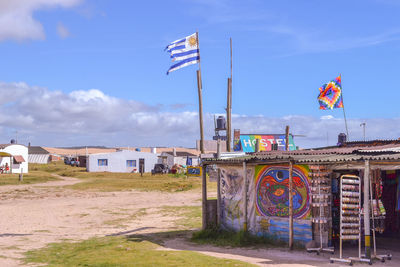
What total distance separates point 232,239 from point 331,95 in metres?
8.28

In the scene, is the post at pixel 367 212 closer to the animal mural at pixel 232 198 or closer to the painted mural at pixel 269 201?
the painted mural at pixel 269 201

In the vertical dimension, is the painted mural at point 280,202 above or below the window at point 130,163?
below

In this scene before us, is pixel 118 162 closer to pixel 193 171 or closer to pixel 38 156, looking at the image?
pixel 193 171

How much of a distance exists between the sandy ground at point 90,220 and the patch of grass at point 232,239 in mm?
529

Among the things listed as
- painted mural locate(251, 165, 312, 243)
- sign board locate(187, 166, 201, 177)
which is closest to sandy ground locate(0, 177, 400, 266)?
painted mural locate(251, 165, 312, 243)

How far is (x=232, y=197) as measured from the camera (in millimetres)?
16547

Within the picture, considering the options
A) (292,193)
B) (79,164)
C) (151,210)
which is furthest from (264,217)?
(79,164)

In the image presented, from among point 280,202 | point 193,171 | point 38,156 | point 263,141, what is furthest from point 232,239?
point 38,156

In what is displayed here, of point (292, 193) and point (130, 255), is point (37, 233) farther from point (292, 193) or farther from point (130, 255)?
point (292, 193)

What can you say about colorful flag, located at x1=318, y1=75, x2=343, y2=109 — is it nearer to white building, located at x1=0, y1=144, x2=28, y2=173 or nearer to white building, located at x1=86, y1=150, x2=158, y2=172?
white building, located at x1=0, y1=144, x2=28, y2=173

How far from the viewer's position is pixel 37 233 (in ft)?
62.3

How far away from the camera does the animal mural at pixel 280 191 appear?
561 inches

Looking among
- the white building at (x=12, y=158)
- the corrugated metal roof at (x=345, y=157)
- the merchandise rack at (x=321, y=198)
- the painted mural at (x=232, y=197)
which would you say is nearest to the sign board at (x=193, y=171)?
the white building at (x=12, y=158)

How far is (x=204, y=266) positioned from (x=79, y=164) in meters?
72.0
